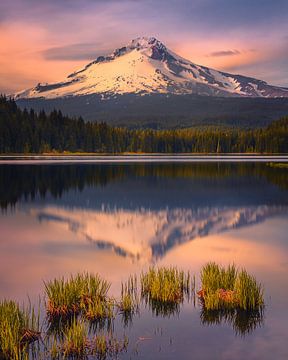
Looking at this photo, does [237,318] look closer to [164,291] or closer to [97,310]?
[164,291]

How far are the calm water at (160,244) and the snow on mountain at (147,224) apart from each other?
0.07 metres

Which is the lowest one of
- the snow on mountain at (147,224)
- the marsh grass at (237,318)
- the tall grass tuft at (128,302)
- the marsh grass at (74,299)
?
the snow on mountain at (147,224)

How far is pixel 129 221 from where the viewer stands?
36531 millimetres

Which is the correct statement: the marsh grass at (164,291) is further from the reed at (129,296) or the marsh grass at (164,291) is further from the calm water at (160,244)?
the calm water at (160,244)

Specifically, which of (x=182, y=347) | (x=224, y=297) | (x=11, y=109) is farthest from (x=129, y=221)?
(x=11, y=109)

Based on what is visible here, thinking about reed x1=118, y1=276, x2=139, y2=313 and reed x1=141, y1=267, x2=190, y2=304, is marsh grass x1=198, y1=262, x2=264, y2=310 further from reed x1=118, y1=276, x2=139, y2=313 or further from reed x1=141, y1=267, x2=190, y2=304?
reed x1=118, y1=276, x2=139, y2=313

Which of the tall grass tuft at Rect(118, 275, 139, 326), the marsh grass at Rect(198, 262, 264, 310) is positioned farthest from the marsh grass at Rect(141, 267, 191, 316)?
the marsh grass at Rect(198, 262, 264, 310)

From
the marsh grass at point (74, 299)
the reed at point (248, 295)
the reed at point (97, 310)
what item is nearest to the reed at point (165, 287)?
the marsh grass at point (74, 299)

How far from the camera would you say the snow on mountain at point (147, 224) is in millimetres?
27562

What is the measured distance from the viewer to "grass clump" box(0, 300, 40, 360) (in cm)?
1309

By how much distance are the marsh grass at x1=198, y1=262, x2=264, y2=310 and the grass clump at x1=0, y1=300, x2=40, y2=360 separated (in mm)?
5495

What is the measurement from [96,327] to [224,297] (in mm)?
4356

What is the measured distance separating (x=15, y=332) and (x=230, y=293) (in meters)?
7.00

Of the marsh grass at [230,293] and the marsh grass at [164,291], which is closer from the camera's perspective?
the marsh grass at [230,293]
